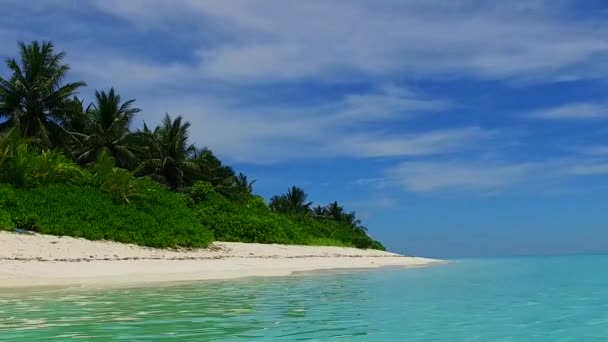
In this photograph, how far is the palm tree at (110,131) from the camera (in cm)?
4088

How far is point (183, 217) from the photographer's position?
2655 centimetres

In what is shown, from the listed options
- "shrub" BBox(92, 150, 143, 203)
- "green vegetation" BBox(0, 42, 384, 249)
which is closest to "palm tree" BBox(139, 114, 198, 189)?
"green vegetation" BBox(0, 42, 384, 249)

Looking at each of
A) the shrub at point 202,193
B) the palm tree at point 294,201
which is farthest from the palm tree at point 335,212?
the shrub at point 202,193

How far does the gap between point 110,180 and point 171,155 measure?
19.1 m

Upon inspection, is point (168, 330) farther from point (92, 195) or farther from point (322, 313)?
point (92, 195)

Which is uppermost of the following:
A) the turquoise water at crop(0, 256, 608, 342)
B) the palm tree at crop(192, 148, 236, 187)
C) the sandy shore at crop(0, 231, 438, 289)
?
the palm tree at crop(192, 148, 236, 187)

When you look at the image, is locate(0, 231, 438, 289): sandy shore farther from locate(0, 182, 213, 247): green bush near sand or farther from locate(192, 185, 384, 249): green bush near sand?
locate(192, 185, 384, 249): green bush near sand

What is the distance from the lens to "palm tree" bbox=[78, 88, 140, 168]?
40875 millimetres

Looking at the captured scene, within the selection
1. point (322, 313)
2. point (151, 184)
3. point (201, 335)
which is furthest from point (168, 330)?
point (151, 184)

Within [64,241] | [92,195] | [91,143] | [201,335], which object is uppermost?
[91,143]

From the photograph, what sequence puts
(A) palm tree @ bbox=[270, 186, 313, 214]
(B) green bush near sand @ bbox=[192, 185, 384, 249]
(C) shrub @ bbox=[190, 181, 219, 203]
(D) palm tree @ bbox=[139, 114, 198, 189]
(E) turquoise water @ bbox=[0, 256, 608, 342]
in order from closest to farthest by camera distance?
(E) turquoise water @ bbox=[0, 256, 608, 342] → (B) green bush near sand @ bbox=[192, 185, 384, 249] → (C) shrub @ bbox=[190, 181, 219, 203] → (D) palm tree @ bbox=[139, 114, 198, 189] → (A) palm tree @ bbox=[270, 186, 313, 214]

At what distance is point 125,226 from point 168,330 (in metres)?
16.3

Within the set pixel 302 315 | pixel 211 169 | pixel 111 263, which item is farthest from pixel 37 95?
pixel 302 315

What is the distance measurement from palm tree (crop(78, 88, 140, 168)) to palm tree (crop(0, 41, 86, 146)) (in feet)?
9.07
